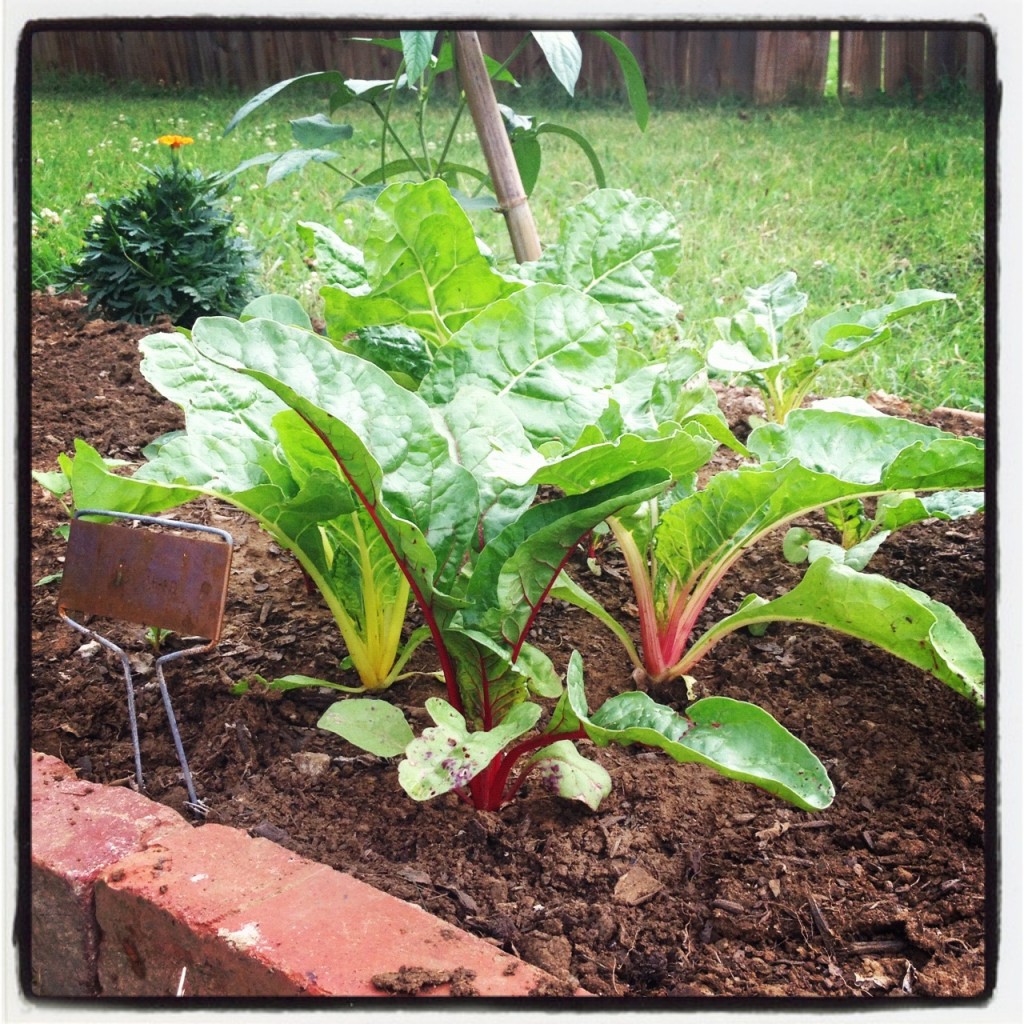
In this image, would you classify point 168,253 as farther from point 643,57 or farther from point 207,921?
point 207,921

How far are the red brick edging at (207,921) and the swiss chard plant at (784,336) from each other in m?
1.05

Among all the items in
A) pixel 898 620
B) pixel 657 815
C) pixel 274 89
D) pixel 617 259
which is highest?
pixel 274 89

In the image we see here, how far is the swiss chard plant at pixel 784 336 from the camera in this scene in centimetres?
160

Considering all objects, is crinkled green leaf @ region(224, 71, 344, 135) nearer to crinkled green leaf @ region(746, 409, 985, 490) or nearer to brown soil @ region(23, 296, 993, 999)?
brown soil @ region(23, 296, 993, 999)

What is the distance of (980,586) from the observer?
1489 mm

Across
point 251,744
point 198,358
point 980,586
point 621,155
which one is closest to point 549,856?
point 251,744

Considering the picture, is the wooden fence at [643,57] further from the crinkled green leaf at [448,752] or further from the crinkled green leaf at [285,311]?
the crinkled green leaf at [448,752]

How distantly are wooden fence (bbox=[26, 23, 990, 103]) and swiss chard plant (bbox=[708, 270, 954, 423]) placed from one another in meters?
0.36

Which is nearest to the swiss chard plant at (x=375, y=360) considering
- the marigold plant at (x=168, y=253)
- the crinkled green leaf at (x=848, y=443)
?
the crinkled green leaf at (x=848, y=443)

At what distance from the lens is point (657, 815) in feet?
3.73

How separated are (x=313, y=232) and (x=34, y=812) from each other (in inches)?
33.3

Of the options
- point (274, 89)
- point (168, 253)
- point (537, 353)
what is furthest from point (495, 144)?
point (168, 253)

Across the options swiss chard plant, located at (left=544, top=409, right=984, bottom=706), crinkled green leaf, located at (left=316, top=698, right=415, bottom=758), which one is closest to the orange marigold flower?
swiss chard plant, located at (left=544, top=409, right=984, bottom=706)

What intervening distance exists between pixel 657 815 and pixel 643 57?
1.65m
